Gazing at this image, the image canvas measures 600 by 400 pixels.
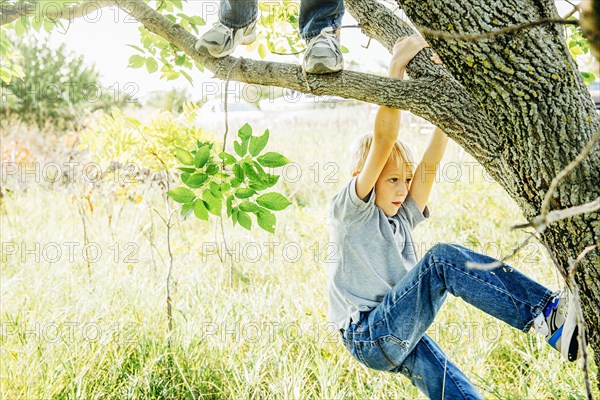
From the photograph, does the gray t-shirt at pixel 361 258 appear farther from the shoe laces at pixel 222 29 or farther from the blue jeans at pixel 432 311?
the shoe laces at pixel 222 29

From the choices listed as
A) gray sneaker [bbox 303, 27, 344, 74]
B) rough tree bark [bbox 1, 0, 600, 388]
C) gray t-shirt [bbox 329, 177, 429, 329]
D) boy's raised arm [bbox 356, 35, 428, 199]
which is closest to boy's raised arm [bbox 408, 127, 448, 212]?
gray t-shirt [bbox 329, 177, 429, 329]

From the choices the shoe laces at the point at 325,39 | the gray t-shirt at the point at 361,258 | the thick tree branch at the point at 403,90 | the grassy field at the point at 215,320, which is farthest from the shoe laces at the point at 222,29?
the grassy field at the point at 215,320

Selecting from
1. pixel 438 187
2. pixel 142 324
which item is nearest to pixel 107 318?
pixel 142 324

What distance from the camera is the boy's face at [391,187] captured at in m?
2.00

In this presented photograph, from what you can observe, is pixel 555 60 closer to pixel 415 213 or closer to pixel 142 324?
pixel 415 213

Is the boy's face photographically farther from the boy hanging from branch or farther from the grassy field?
the grassy field

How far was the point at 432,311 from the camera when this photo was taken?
1.81m

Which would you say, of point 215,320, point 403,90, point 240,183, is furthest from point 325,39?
point 215,320

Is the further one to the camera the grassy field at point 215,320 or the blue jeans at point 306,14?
the grassy field at point 215,320

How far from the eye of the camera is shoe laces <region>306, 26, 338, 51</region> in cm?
159

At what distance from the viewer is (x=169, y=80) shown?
2422 mm

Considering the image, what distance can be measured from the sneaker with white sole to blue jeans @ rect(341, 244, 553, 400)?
0.04 meters

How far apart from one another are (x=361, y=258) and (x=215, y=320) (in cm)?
113

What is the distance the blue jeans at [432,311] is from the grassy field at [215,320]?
197 mm
